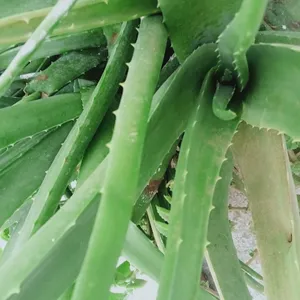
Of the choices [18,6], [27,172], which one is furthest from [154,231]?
[18,6]

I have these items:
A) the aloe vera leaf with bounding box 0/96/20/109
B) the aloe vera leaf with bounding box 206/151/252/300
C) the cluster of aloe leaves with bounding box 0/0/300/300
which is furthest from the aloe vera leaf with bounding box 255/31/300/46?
the aloe vera leaf with bounding box 0/96/20/109

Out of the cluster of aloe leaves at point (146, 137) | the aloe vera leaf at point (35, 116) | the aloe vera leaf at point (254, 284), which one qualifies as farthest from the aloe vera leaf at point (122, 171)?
the aloe vera leaf at point (254, 284)

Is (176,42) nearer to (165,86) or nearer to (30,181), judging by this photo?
(165,86)

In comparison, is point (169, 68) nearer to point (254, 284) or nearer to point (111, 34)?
point (111, 34)

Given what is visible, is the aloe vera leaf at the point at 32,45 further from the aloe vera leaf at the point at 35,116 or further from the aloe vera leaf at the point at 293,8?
the aloe vera leaf at the point at 293,8

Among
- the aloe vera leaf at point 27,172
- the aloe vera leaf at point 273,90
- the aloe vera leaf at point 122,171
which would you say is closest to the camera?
the aloe vera leaf at point 122,171

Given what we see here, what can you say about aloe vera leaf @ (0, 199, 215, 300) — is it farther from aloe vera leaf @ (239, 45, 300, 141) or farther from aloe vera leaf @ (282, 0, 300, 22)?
aloe vera leaf @ (282, 0, 300, 22)
